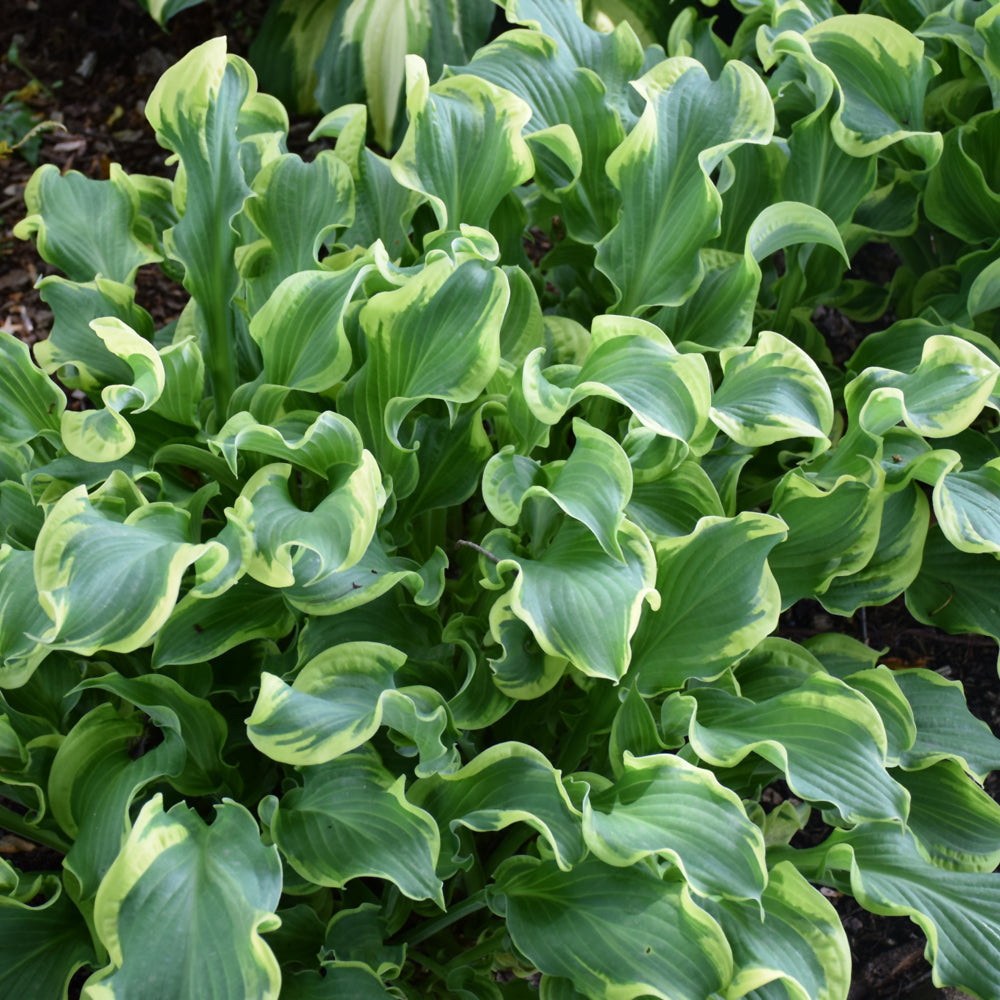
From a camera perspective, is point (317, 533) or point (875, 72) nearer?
point (317, 533)

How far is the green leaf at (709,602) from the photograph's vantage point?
3.34 ft

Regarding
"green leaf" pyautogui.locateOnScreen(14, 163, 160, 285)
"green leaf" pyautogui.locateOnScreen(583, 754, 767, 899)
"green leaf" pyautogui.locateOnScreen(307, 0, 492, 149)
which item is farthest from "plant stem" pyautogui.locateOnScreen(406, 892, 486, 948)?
"green leaf" pyautogui.locateOnScreen(307, 0, 492, 149)

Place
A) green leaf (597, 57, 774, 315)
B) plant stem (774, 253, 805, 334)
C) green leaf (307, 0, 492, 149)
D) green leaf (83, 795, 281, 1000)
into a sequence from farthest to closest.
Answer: green leaf (307, 0, 492, 149) → plant stem (774, 253, 805, 334) → green leaf (597, 57, 774, 315) → green leaf (83, 795, 281, 1000)

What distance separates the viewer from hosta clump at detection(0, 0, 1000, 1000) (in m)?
0.91

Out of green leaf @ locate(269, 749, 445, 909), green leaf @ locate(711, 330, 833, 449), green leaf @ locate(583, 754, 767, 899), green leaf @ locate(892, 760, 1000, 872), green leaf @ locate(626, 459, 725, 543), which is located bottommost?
green leaf @ locate(892, 760, 1000, 872)

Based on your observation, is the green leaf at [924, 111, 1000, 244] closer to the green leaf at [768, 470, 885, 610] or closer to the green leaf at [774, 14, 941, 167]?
the green leaf at [774, 14, 941, 167]

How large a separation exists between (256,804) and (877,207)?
123 cm

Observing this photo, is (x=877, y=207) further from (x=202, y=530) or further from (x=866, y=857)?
(x=202, y=530)

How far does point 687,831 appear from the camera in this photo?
906 millimetres

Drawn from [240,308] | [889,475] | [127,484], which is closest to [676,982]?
[889,475]

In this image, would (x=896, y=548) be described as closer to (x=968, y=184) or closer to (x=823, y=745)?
(x=823, y=745)

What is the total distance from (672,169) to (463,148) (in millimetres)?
261

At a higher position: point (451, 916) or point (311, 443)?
point (311, 443)

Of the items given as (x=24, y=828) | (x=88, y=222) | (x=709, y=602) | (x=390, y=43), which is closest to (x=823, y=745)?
(x=709, y=602)
